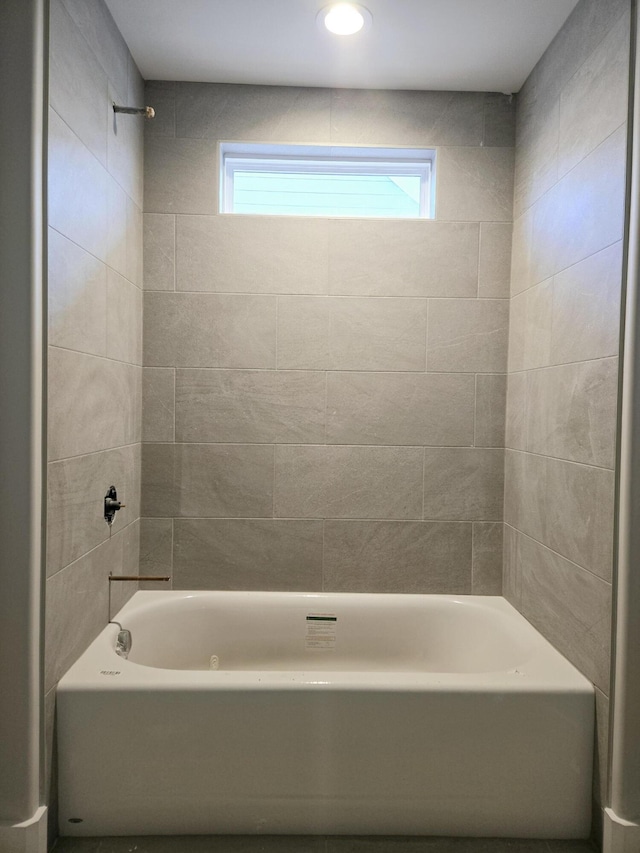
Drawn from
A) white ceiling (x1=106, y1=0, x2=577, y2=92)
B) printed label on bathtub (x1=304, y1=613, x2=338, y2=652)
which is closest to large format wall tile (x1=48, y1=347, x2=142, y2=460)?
printed label on bathtub (x1=304, y1=613, x2=338, y2=652)

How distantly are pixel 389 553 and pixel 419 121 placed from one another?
182 centimetres

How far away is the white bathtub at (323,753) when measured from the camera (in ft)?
5.50

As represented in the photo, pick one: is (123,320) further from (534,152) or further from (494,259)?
(534,152)

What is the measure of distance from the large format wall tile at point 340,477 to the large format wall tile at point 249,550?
3.6 inches

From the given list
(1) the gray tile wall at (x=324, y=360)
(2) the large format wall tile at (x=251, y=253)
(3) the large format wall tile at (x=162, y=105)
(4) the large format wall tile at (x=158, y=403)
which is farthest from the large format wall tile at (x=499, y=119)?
(4) the large format wall tile at (x=158, y=403)

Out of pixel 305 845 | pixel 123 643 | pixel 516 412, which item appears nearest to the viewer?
pixel 305 845

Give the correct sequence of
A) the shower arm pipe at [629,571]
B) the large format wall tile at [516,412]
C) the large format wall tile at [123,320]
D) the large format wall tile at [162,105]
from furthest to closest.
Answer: the large format wall tile at [162,105], the large format wall tile at [516,412], the large format wall tile at [123,320], the shower arm pipe at [629,571]

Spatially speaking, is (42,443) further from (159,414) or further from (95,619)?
(159,414)

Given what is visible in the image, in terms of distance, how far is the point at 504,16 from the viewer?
1.97m

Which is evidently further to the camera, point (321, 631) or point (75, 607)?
point (321, 631)

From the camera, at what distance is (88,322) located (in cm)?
184

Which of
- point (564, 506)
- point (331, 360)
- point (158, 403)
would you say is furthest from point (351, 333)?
point (564, 506)

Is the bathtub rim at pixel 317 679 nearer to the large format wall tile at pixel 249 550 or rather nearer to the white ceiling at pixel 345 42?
the large format wall tile at pixel 249 550

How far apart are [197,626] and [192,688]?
0.72 metres
